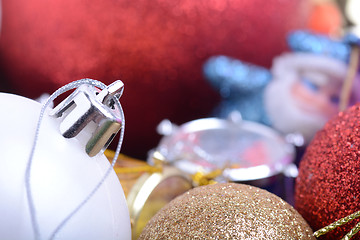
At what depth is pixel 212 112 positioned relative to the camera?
815 millimetres

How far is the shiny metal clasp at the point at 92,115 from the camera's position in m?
0.32

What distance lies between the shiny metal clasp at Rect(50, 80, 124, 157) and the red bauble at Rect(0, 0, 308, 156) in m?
0.35

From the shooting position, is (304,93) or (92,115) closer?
(92,115)

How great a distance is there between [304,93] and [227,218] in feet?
1.46

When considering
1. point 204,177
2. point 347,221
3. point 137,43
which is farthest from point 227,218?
point 137,43

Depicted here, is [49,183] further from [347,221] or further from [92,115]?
[347,221]

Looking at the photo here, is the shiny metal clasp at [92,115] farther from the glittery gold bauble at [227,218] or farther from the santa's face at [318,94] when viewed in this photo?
the santa's face at [318,94]

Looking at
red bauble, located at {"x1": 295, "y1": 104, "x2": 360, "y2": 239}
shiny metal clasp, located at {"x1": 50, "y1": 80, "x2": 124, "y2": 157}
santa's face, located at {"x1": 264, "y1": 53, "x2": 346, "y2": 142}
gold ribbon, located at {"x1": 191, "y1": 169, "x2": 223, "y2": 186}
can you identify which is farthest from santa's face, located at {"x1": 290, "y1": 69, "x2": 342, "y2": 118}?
shiny metal clasp, located at {"x1": 50, "y1": 80, "x2": 124, "y2": 157}

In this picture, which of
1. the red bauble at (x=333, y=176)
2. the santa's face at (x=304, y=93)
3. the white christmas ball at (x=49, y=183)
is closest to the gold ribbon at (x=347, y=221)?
the red bauble at (x=333, y=176)

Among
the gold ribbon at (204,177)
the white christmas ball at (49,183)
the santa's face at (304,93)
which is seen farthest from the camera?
the santa's face at (304,93)

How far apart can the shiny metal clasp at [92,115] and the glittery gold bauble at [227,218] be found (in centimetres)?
8

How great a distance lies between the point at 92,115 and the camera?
0.32 metres

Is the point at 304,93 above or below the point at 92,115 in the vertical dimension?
below

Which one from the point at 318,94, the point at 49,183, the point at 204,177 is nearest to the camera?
the point at 49,183
